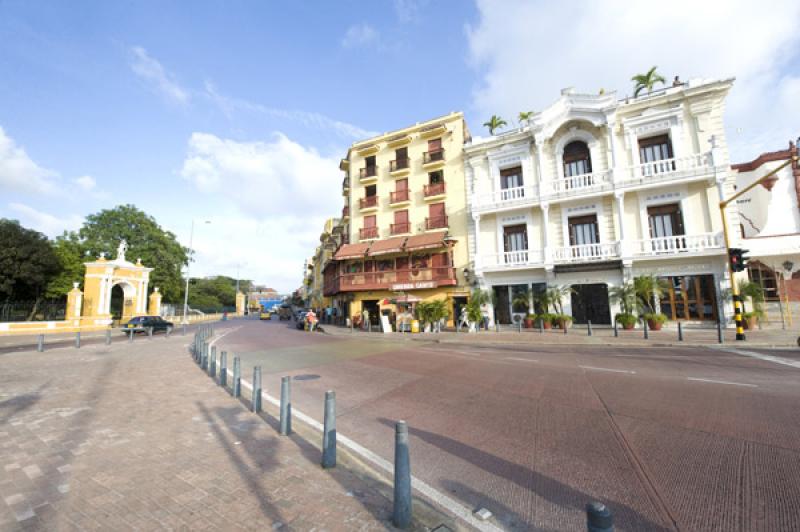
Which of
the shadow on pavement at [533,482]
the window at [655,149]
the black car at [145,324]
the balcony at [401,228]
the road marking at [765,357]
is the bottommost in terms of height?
the road marking at [765,357]

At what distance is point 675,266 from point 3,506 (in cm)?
2440

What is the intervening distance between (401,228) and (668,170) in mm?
17380

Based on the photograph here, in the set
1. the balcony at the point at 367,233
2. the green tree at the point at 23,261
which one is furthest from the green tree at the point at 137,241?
the balcony at the point at 367,233

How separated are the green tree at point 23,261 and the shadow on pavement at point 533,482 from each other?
124 feet

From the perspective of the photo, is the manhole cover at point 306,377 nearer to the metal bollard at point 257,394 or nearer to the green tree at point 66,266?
the metal bollard at point 257,394

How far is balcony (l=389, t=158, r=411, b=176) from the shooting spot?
2800cm

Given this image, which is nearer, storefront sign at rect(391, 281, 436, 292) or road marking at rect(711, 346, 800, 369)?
road marking at rect(711, 346, 800, 369)

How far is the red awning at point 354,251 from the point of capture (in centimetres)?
2744

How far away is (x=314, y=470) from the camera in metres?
3.80

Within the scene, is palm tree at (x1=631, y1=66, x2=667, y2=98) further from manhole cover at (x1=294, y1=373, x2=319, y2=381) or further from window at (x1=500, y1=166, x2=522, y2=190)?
manhole cover at (x1=294, y1=373, x2=319, y2=381)

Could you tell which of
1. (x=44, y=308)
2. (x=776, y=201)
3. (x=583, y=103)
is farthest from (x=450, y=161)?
(x=44, y=308)

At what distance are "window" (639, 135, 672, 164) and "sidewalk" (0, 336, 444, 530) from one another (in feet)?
78.0

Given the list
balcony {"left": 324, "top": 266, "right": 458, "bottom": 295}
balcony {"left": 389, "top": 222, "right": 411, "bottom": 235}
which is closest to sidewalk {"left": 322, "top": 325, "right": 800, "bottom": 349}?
balcony {"left": 324, "top": 266, "right": 458, "bottom": 295}

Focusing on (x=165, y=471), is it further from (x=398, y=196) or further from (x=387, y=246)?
(x=398, y=196)
